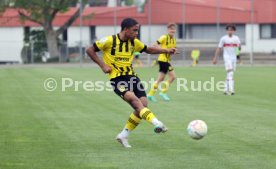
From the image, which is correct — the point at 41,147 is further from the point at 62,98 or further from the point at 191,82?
the point at 191,82

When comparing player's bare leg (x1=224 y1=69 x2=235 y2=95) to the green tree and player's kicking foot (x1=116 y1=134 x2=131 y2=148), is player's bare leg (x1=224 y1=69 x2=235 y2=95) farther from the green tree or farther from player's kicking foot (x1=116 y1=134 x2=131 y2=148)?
the green tree

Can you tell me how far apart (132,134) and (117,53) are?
6.07ft

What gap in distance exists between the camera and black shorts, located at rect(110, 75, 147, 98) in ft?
39.0

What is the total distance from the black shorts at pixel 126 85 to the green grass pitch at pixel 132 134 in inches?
31.1

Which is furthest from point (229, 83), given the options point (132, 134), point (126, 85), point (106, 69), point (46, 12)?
point (46, 12)

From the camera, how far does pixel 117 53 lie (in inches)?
473

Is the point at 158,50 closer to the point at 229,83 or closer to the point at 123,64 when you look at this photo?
the point at 123,64

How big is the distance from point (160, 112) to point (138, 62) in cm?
3407

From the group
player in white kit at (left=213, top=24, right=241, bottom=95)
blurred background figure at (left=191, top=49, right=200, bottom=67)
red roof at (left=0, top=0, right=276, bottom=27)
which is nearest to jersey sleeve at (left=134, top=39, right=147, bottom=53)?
player in white kit at (left=213, top=24, right=241, bottom=95)

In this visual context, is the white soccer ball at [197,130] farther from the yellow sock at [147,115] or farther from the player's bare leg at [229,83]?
the player's bare leg at [229,83]

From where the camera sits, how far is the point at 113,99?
21.6 m

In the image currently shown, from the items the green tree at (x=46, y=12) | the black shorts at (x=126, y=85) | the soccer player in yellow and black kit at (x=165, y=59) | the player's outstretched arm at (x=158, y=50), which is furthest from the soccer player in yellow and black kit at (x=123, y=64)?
the green tree at (x=46, y=12)

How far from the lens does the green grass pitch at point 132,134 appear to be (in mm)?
10055

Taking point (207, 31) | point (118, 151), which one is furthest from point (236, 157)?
point (207, 31)
